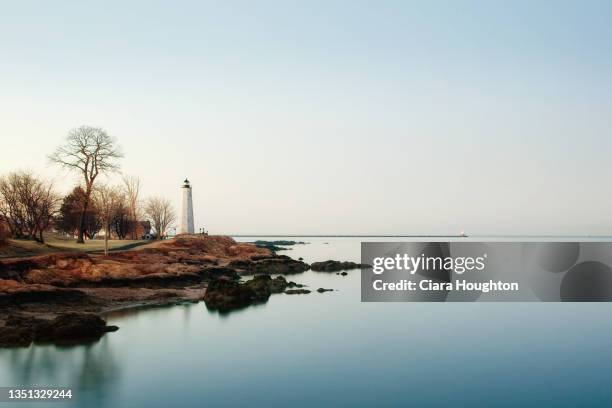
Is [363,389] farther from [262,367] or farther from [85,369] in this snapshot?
[85,369]

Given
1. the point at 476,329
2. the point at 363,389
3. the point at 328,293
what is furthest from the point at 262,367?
the point at 328,293

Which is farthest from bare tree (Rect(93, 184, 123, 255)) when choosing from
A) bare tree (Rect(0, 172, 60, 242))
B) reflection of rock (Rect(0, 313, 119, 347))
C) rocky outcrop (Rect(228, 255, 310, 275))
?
reflection of rock (Rect(0, 313, 119, 347))

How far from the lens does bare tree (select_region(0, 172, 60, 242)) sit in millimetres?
53625

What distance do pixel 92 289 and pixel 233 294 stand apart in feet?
30.9

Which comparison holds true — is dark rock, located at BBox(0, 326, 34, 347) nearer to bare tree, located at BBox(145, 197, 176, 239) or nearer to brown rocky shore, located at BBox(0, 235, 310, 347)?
brown rocky shore, located at BBox(0, 235, 310, 347)

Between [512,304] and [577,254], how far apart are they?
22.5ft

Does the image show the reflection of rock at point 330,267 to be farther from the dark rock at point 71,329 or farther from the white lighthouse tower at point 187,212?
the dark rock at point 71,329

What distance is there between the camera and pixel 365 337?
29641 mm

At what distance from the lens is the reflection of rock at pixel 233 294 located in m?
34.3

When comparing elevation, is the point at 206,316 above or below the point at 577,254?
below

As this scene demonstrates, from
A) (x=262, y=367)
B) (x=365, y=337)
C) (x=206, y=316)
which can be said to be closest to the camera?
(x=262, y=367)

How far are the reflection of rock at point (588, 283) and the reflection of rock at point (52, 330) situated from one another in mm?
37768

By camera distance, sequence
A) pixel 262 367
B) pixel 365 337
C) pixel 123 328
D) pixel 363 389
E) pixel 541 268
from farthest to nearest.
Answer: pixel 541 268 → pixel 365 337 → pixel 123 328 → pixel 262 367 → pixel 363 389

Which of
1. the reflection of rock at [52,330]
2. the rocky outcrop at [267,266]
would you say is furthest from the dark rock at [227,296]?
the rocky outcrop at [267,266]
